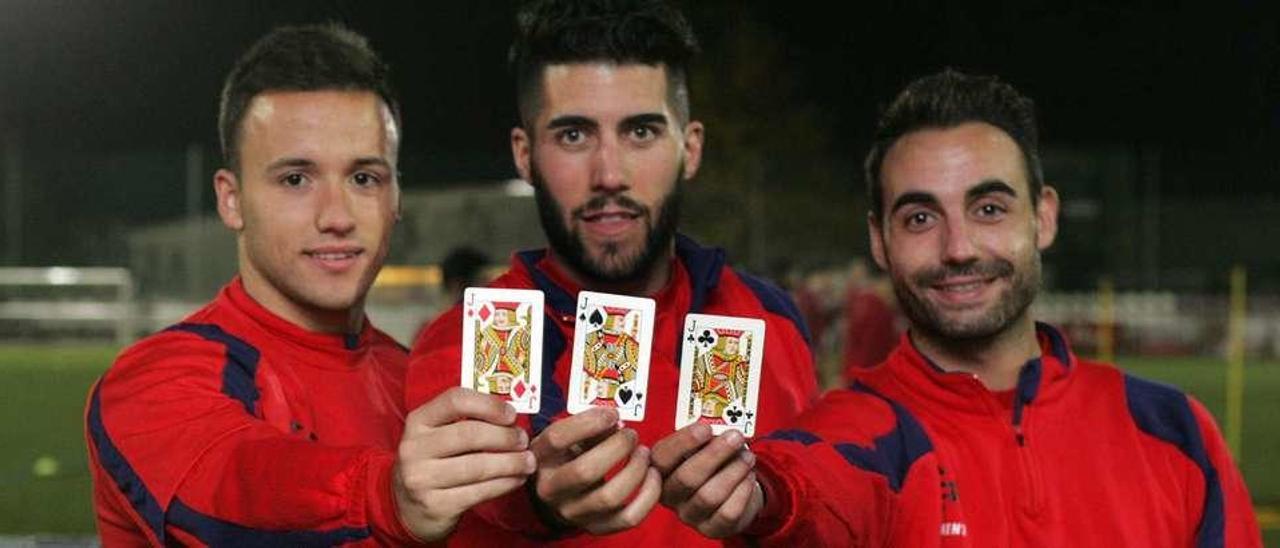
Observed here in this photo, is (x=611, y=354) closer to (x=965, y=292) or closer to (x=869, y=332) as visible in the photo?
(x=965, y=292)

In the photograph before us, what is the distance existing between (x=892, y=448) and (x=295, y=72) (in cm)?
144

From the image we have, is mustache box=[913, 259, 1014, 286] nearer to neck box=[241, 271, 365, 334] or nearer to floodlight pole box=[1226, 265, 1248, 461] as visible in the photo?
neck box=[241, 271, 365, 334]

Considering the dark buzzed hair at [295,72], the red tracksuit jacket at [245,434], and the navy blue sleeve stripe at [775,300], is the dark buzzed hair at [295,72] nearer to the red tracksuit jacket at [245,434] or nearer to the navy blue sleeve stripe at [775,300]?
the red tracksuit jacket at [245,434]

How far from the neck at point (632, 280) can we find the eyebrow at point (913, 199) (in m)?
0.48

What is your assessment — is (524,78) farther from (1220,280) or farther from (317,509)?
(1220,280)

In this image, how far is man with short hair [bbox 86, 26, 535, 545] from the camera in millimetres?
2723

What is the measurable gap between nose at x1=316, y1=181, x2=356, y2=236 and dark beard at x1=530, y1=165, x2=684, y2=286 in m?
0.39

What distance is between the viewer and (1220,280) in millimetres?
37031

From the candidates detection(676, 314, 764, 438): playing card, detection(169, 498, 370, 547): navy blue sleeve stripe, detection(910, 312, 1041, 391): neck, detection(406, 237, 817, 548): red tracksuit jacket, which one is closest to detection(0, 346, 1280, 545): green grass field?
detection(910, 312, 1041, 391): neck

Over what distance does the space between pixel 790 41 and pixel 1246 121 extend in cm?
1406

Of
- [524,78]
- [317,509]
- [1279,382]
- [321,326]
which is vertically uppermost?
[524,78]

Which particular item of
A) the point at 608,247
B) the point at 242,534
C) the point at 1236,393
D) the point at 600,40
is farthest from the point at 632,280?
the point at 1236,393

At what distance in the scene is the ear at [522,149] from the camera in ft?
11.9

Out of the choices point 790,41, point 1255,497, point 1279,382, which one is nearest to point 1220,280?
point 1279,382
